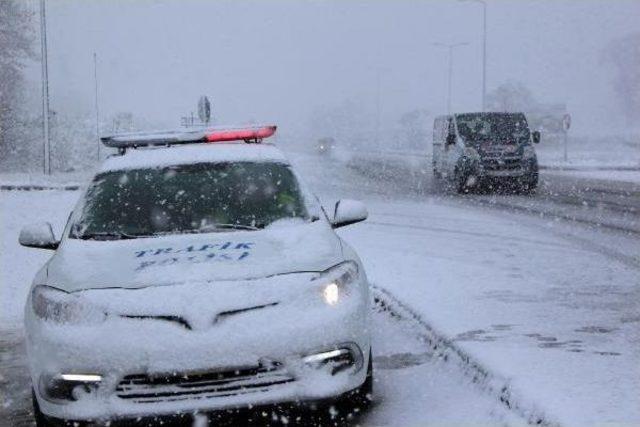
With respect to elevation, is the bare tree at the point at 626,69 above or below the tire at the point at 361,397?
above

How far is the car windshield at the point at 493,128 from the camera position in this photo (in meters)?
22.9

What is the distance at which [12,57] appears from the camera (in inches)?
2053

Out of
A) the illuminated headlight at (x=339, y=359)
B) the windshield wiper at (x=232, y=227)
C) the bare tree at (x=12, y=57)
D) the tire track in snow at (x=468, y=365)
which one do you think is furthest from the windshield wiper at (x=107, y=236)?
the bare tree at (x=12, y=57)

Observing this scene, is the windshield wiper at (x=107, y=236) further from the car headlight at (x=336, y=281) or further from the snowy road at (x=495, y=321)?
the car headlight at (x=336, y=281)

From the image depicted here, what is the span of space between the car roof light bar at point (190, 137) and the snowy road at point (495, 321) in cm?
178

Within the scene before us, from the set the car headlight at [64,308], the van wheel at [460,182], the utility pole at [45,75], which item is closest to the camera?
the car headlight at [64,308]

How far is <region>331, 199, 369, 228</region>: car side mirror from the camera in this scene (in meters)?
6.11

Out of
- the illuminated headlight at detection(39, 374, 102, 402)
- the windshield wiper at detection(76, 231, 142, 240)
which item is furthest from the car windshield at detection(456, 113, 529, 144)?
the illuminated headlight at detection(39, 374, 102, 402)

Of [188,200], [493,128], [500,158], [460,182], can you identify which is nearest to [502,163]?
[500,158]

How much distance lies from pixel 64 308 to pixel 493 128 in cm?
1985

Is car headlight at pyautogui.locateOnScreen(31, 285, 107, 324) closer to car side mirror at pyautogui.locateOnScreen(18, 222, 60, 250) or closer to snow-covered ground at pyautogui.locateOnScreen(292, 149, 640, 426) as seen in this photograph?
car side mirror at pyautogui.locateOnScreen(18, 222, 60, 250)

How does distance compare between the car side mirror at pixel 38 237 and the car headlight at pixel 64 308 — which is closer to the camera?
the car headlight at pixel 64 308

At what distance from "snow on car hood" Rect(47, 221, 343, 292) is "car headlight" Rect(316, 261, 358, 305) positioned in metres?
0.05

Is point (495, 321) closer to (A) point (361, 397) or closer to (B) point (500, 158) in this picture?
(A) point (361, 397)
